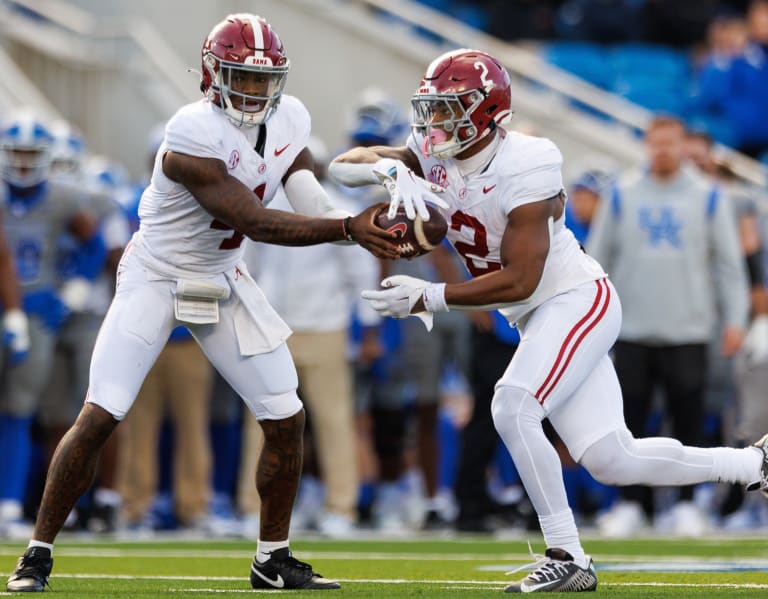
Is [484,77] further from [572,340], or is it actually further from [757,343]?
[757,343]

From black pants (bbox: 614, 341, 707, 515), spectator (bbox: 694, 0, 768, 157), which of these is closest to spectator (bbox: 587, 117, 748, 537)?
black pants (bbox: 614, 341, 707, 515)

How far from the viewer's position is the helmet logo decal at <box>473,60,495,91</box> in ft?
18.3

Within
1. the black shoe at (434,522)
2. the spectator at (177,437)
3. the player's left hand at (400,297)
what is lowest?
the black shoe at (434,522)

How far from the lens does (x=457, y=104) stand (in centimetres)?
553

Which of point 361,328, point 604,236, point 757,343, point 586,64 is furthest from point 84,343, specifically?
point 586,64

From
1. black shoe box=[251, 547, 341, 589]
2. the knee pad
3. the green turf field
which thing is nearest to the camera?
the knee pad

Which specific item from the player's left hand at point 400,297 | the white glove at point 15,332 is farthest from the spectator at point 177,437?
the player's left hand at point 400,297

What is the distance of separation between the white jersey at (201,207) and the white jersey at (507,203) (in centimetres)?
44

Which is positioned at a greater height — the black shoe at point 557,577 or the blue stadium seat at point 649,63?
the black shoe at point 557,577

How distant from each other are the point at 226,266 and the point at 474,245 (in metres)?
0.86

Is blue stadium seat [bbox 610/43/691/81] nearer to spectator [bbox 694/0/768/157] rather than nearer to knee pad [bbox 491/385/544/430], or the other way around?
spectator [bbox 694/0/768/157]

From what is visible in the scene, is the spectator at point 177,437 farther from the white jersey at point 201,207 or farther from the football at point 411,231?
the football at point 411,231

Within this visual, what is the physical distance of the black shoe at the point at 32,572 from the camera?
541 centimetres

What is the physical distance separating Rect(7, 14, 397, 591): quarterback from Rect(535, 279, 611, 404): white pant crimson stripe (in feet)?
2.21
